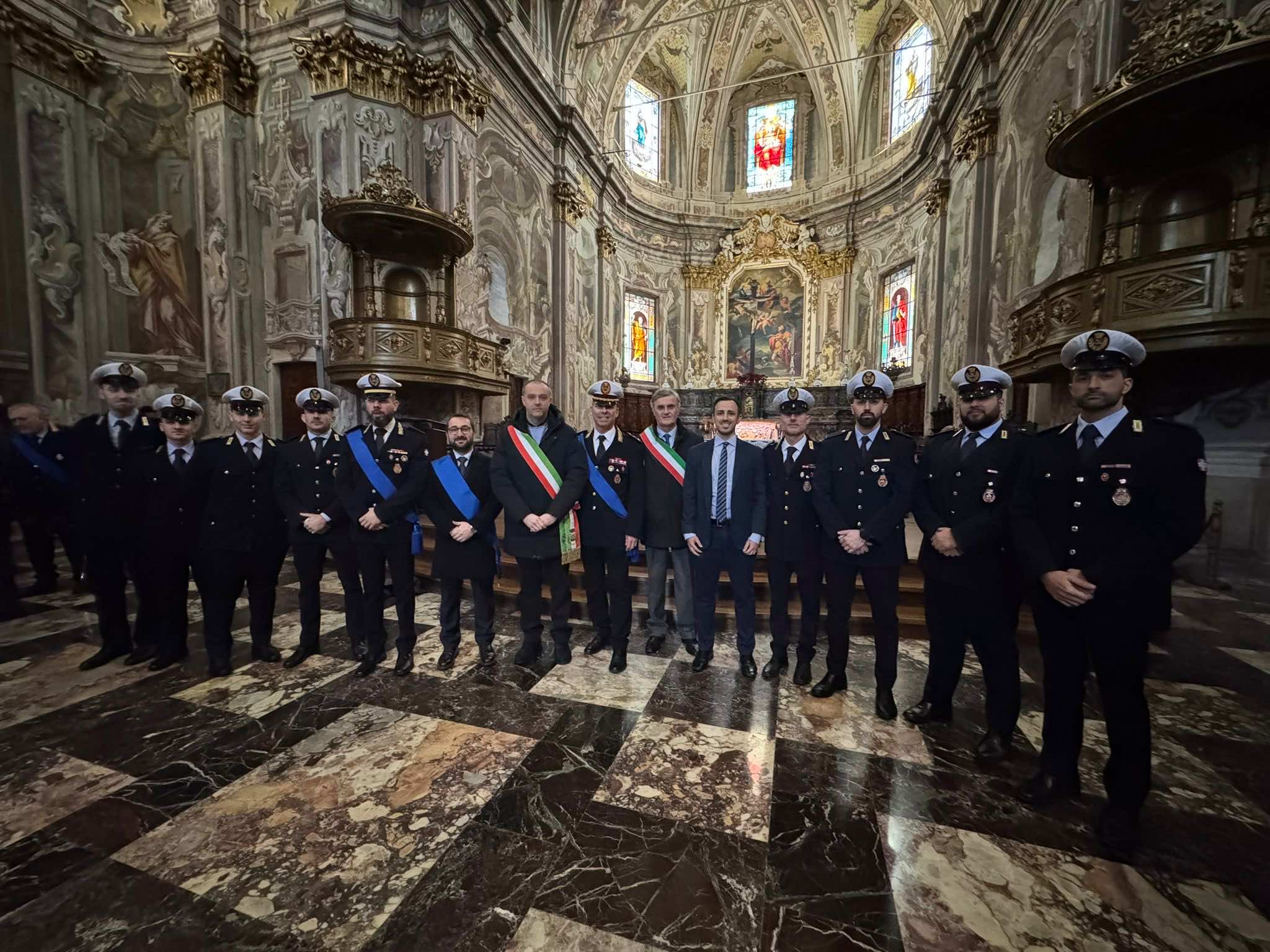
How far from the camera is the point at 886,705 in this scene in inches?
114

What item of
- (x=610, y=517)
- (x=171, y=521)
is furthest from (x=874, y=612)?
(x=171, y=521)

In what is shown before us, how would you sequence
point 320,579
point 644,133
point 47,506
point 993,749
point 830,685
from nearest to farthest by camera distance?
1. point 993,749
2. point 830,685
3. point 320,579
4. point 47,506
5. point 644,133

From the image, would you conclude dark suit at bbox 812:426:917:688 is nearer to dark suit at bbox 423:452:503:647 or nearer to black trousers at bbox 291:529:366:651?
dark suit at bbox 423:452:503:647

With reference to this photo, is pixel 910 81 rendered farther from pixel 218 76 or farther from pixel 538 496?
pixel 538 496

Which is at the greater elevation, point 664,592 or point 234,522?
point 234,522

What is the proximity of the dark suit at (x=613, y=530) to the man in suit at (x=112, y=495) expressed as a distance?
3051 mm

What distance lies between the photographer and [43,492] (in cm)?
519

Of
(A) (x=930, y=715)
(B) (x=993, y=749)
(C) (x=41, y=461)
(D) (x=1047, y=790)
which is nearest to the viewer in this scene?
(D) (x=1047, y=790)

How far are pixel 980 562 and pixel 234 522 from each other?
4519 millimetres

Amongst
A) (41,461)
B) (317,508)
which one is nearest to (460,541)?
(317,508)

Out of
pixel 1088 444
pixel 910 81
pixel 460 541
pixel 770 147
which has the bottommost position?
pixel 460 541

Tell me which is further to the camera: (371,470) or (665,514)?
(665,514)

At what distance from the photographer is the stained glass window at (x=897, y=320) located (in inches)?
619

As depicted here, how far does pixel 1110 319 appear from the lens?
5.27 metres
